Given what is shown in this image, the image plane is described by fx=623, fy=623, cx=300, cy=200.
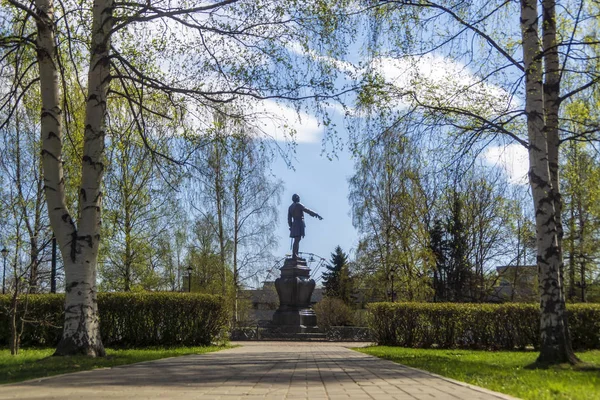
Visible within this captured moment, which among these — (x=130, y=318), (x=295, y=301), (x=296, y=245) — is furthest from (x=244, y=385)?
(x=296, y=245)

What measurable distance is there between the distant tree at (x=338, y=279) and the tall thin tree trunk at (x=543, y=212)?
27.4 m

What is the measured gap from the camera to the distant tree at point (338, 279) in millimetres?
47125

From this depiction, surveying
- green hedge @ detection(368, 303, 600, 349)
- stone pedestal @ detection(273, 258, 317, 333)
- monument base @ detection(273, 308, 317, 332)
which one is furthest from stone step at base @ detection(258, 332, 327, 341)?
green hedge @ detection(368, 303, 600, 349)

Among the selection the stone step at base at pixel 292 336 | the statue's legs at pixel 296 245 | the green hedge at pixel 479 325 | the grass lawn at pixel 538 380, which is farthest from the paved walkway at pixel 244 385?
the statue's legs at pixel 296 245

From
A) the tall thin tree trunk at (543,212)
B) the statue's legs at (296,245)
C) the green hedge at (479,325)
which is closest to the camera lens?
the tall thin tree trunk at (543,212)

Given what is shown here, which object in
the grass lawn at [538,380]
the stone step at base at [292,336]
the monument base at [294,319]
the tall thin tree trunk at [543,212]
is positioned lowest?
the stone step at base at [292,336]

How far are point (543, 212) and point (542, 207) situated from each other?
0.09m

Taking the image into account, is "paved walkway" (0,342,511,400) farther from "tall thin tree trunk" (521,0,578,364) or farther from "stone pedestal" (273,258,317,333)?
"stone pedestal" (273,258,317,333)

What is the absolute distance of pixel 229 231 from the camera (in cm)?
3859

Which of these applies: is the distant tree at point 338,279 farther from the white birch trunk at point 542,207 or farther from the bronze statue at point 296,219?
the white birch trunk at point 542,207

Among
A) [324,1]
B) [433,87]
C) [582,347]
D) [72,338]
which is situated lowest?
[582,347]

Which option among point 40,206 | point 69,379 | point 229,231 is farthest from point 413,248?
point 69,379

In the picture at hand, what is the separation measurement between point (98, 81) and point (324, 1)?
4.71 metres

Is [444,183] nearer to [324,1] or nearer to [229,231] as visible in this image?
[324,1]
